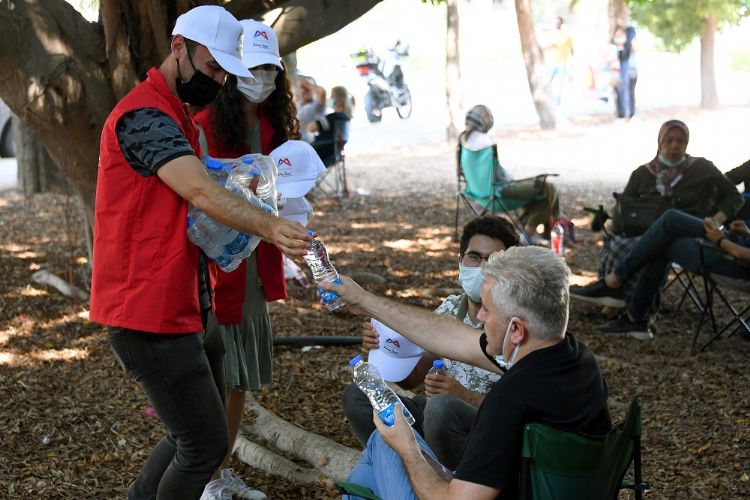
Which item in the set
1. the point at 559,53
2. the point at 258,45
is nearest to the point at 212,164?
the point at 258,45

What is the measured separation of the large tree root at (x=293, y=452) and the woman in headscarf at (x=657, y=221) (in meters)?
2.83

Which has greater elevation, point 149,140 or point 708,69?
point 149,140

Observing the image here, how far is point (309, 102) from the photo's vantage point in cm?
1333

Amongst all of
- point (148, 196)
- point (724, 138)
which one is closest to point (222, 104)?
point (148, 196)

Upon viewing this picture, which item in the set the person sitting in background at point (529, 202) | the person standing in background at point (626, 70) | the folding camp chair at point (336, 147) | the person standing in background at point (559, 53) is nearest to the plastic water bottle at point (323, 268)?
the person sitting in background at point (529, 202)

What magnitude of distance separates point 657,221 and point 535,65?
13940mm

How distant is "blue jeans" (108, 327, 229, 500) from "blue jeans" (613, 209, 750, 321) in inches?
153

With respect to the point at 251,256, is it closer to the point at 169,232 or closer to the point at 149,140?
the point at 169,232

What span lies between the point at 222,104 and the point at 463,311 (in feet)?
3.91

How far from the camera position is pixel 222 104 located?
3850 millimetres

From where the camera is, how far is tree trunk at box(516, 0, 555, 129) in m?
19.6

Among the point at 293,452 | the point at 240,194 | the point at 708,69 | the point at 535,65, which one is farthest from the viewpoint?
the point at 708,69

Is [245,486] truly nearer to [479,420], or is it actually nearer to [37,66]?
[479,420]

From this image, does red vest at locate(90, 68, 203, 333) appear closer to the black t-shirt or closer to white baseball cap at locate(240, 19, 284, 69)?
white baseball cap at locate(240, 19, 284, 69)
